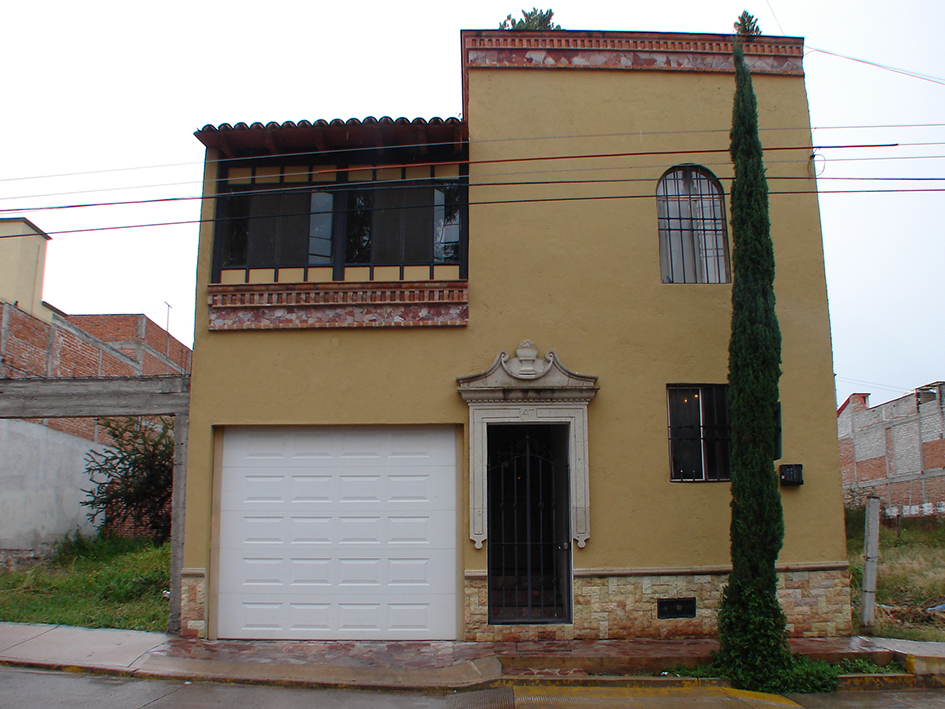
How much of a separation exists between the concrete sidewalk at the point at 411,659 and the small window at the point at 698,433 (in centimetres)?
203

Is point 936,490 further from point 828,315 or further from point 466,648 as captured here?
point 466,648

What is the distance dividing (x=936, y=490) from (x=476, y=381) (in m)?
20.3

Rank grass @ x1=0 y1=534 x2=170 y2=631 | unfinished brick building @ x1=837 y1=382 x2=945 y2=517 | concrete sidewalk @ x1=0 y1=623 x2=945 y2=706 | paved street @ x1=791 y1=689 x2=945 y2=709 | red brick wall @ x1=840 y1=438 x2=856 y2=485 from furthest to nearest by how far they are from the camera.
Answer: red brick wall @ x1=840 y1=438 x2=856 y2=485, unfinished brick building @ x1=837 y1=382 x2=945 y2=517, grass @ x1=0 y1=534 x2=170 y2=631, concrete sidewalk @ x1=0 y1=623 x2=945 y2=706, paved street @ x1=791 y1=689 x2=945 y2=709

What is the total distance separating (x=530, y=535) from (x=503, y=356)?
230 cm

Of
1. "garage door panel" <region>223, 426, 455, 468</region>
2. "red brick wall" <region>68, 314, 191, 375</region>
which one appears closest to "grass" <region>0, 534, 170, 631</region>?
"garage door panel" <region>223, 426, 455, 468</region>

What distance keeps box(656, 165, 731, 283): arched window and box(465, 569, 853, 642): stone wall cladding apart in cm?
392

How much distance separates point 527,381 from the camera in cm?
869

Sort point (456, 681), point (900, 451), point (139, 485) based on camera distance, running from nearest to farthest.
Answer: point (456, 681), point (139, 485), point (900, 451)

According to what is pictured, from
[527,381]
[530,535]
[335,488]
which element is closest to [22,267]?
[335,488]

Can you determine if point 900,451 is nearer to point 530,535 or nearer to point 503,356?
point 530,535

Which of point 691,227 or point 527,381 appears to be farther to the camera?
point 691,227

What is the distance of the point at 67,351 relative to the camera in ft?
54.2

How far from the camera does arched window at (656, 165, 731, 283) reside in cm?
939

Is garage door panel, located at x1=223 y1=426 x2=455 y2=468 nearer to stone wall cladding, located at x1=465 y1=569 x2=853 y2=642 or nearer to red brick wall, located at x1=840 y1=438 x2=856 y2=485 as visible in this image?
stone wall cladding, located at x1=465 y1=569 x2=853 y2=642
